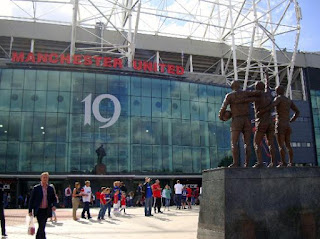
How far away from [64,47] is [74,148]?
17.9 meters

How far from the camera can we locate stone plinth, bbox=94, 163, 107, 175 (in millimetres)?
34250

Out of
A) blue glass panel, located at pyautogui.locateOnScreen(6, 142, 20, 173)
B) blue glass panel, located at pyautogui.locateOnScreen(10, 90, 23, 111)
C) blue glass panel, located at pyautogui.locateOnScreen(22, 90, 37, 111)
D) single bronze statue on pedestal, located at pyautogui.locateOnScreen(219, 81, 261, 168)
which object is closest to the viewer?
single bronze statue on pedestal, located at pyautogui.locateOnScreen(219, 81, 261, 168)

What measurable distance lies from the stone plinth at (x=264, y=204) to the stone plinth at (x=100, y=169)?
87.8ft

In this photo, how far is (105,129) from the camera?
35938 millimetres

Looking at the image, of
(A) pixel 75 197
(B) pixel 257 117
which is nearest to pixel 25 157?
(A) pixel 75 197

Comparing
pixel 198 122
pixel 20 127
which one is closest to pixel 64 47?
pixel 20 127

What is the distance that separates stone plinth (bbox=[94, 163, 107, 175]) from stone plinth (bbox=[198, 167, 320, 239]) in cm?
2676

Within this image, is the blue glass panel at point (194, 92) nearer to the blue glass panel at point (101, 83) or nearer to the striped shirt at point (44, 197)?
the blue glass panel at point (101, 83)

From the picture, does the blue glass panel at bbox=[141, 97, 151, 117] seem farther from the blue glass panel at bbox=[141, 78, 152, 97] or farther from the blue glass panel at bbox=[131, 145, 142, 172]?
the blue glass panel at bbox=[131, 145, 142, 172]

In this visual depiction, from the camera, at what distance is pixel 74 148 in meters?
34.9

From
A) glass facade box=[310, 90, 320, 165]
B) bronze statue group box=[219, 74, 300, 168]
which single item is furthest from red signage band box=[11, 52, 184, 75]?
bronze statue group box=[219, 74, 300, 168]

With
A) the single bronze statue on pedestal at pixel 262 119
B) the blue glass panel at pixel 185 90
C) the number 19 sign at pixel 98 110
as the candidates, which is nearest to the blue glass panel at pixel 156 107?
the blue glass panel at pixel 185 90

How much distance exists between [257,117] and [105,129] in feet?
90.1

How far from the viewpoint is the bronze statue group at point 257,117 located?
30.3ft
